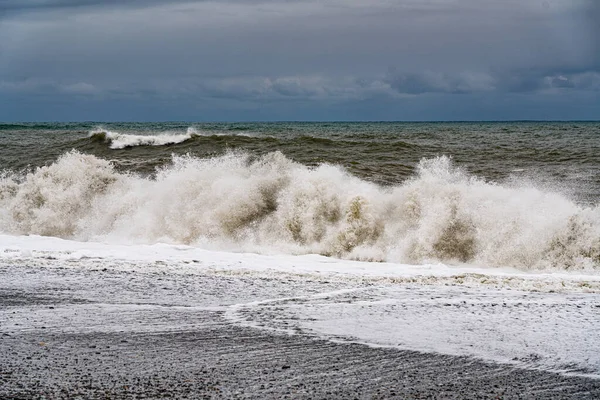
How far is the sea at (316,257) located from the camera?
6293mm

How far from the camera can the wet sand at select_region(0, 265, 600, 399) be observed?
185 inches

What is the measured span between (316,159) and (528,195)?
1084 cm

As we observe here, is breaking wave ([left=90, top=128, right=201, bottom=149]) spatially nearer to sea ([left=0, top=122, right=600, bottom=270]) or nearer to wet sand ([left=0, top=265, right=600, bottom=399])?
sea ([left=0, top=122, right=600, bottom=270])

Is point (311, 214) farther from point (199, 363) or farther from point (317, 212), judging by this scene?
point (199, 363)

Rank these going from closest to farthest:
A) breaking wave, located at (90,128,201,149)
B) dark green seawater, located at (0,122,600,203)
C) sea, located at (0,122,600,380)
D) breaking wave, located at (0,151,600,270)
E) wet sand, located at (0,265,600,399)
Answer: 1. wet sand, located at (0,265,600,399)
2. sea, located at (0,122,600,380)
3. breaking wave, located at (0,151,600,270)
4. dark green seawater, located at (0,122,600,203)
5. breaking wave, located at (90,128,201,149)

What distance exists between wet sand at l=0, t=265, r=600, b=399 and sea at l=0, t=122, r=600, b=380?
0.07 meters

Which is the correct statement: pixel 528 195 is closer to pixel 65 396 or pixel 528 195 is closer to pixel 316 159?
pixel 65 396

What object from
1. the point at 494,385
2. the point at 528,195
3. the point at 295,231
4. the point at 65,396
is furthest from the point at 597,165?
the point at 65,396

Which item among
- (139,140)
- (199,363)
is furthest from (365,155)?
(199,363)

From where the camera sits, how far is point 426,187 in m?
12.0

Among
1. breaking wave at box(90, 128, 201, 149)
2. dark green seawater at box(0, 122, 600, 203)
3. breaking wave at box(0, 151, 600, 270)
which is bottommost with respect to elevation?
breaking wave at box(0, 151, 600, 270)

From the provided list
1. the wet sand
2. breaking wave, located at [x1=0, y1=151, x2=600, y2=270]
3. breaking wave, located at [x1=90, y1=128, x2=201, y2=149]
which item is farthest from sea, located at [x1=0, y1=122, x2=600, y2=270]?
breaking wave, located at [x1=90, y1=128, x2=201, y2=149]

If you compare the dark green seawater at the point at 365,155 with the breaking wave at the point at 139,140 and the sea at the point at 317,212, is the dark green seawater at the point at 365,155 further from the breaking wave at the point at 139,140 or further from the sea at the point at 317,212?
the sea at the point at 317,212

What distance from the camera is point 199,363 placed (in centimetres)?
526
